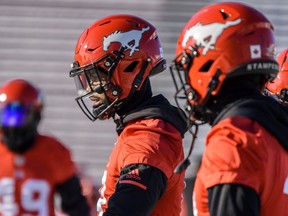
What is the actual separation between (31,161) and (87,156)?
464 cm

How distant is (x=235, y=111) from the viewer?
8.27 feet

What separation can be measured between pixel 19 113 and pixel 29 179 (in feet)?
0.60

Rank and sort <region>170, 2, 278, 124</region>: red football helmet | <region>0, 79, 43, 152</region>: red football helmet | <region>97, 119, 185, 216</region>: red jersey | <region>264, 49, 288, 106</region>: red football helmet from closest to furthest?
<region>0, 79, 43, 152</region>: red football helmet, <region>170, 2, 278, 124</region>: red football helmet, <region>97, 119, 185, 216</region>: red jersey, <region>264, 49, 288, 106</region>: red football helmet

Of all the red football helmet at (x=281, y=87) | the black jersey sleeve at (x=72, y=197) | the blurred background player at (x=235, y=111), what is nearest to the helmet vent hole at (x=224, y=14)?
the blurred background player at (x=235, y=111)

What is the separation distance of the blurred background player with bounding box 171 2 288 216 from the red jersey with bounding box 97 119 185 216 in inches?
14.1

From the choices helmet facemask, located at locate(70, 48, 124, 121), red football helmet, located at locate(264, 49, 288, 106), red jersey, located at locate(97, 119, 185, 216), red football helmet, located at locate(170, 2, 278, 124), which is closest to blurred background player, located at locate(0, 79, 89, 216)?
red football helmet, located at locate(170, 2, 278, 124)

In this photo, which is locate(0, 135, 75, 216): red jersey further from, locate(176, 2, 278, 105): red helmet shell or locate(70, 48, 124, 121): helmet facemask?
locate(70, 48, 124, 121): helmet facemask

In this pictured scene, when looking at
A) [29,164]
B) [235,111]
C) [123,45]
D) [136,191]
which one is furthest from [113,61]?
[29,164]

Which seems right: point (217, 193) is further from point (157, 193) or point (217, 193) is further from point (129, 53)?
point (129, 53)

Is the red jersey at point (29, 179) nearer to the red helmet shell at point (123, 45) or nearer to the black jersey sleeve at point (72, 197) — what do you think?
the black jersey sleeve at point (72, 197)

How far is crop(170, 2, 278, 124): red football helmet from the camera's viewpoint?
2.64 meters

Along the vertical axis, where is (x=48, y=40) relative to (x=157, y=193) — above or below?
below

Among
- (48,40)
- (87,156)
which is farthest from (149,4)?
(87,156)

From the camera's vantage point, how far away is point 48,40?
743 cm
